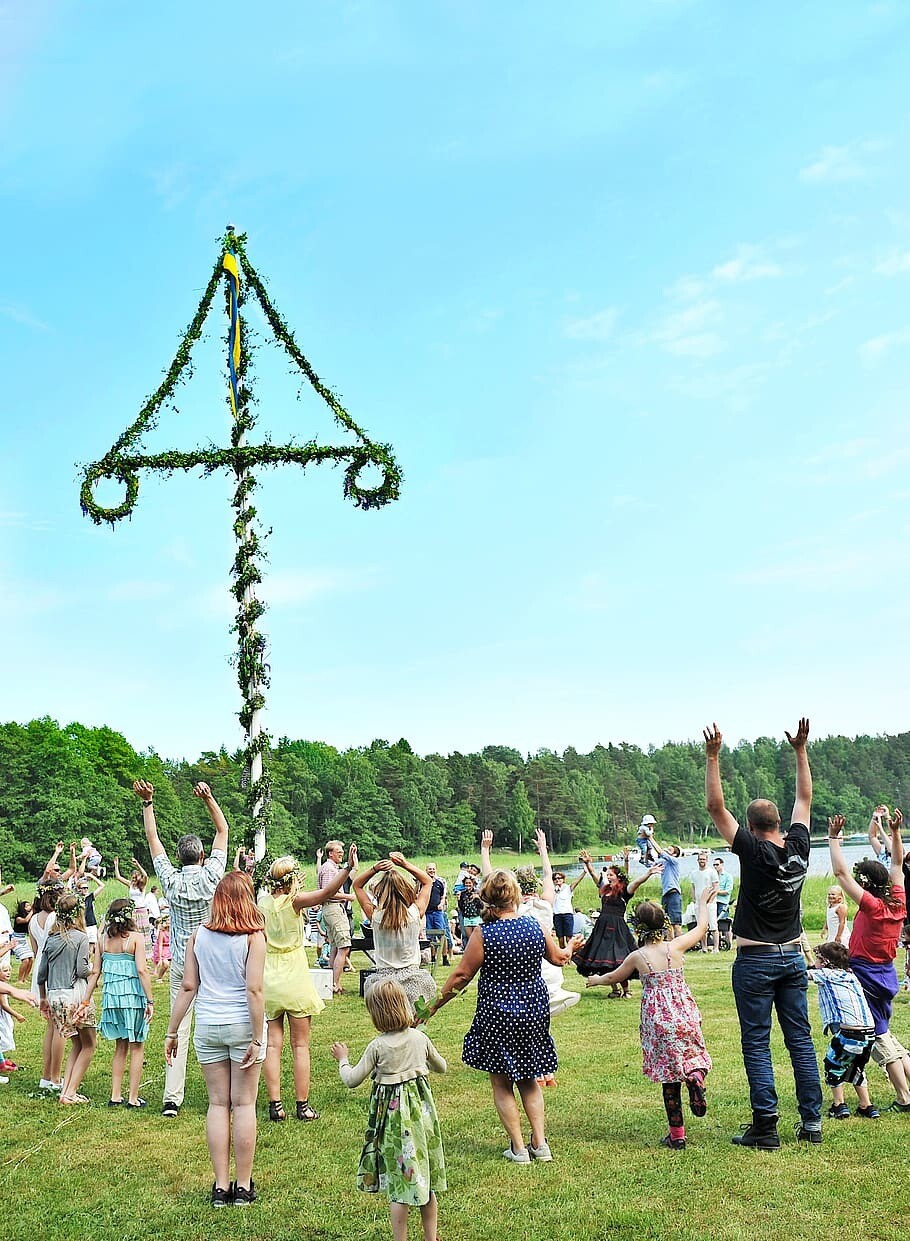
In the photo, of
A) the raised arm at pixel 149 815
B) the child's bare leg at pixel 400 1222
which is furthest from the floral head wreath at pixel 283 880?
the child's bare leg at pixel 400 1222

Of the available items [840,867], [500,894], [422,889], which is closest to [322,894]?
[422,889]

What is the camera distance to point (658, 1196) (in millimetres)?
5680

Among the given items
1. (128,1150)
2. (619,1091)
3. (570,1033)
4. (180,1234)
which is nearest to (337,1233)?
(180,1234)

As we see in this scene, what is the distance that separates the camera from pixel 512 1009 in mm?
6406

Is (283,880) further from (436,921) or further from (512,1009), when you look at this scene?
(436,921)

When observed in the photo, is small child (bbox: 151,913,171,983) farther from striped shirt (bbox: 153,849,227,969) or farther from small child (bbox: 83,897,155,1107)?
striped shirt (bbox: 153,849,227,969)

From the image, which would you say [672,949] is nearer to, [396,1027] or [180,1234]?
[396,1027]

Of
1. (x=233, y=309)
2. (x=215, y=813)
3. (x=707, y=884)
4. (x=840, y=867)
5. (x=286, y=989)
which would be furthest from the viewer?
(x=707, y=884)

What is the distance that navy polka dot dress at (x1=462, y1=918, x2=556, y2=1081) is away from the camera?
6309mm

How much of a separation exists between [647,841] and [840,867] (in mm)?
9475

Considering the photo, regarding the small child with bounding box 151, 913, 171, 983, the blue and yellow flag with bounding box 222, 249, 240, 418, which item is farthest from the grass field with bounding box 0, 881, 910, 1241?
the blue and yellow flag with bounding box 222, 249, 240, 418

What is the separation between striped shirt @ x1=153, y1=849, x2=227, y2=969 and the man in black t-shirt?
3.67 meters

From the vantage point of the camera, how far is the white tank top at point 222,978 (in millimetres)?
5789

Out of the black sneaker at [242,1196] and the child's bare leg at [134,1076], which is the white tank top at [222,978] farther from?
the child's bare leg at [134,1076]
